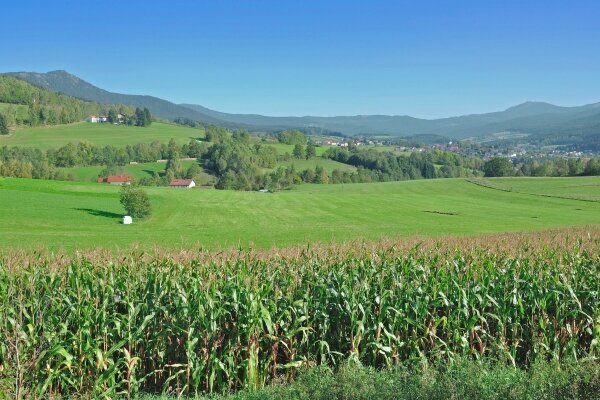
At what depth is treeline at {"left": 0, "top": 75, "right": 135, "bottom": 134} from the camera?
164 m

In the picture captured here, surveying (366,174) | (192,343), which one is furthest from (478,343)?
(366,174)

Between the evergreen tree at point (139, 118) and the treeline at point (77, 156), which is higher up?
the evergreen tree at point (139, 118)

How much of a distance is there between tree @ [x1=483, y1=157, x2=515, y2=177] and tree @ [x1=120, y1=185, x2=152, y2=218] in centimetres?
10056

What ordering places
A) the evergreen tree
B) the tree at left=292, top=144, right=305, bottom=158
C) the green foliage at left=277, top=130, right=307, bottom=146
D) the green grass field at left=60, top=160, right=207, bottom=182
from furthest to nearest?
the evergreen tree < the green foliage at left=277, top=130, right=307, bottom=146 < the tree at left=292, top=144, right=305, bottom=158 < the green grass field at left=60, top=160, right=207, bottom=182

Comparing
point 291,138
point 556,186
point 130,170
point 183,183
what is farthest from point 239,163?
point 556,186

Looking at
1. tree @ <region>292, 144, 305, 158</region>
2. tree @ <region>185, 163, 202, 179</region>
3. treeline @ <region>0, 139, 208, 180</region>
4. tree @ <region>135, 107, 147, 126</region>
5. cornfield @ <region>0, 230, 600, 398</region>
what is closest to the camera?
cornfield @ <region>0, 230, 600, 398</region>

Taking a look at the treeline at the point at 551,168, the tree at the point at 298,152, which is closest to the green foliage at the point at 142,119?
the tree at the point at 298,152

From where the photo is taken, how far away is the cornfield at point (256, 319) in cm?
958

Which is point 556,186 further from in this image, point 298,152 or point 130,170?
point 130,170

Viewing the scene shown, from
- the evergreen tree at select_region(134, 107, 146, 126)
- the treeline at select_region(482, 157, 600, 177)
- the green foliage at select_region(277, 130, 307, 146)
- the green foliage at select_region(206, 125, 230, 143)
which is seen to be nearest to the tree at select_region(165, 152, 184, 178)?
the green foliage at select_region(206, 125, 230, 143)

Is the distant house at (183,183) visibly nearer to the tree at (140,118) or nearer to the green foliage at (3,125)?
the green foliage at (3,125)

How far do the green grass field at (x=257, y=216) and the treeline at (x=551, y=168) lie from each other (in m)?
23.4

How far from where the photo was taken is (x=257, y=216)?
61.9 m

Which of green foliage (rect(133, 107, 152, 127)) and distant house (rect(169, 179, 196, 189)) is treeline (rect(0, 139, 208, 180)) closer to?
distant house (rect(169, 179, 196, 189))
